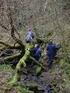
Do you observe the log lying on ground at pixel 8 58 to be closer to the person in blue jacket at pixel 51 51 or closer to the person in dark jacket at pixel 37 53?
the person in dark jacket at pixel 37 53

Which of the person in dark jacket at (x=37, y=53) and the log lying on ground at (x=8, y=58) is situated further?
the person in dark jacket at (x=37, y=53)

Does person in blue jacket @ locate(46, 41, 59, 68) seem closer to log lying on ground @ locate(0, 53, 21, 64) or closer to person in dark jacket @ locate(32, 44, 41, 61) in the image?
person in dark jacket @ locate(32, 44, 41, 61)

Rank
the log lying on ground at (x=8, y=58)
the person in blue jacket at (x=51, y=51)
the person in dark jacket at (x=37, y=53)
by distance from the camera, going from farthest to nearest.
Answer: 1. the person in blue jacket at (x=51, y=51)
2. the person in dark jacket at (x=37, y=53)
3. the log lying on ground at (x=8, y=58)

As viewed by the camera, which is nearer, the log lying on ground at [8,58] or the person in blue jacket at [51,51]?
the log lying on ground at [8,58]

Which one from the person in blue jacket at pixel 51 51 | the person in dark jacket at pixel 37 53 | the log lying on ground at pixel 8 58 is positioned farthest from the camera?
the person in blue jacket at pixel 51 51

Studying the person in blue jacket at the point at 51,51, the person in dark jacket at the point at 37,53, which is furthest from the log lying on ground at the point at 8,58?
the person in blue jacket at the point at 51,51

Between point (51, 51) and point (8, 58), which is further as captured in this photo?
point (51, 51)

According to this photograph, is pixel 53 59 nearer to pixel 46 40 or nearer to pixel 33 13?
pixel 46 40

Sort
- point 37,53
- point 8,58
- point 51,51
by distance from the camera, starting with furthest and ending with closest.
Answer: point 51,51
point 37,53
point 8,58

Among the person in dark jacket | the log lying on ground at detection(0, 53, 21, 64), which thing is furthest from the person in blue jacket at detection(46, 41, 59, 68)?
the log lying on ground at detection(0, 53, 21, 64)

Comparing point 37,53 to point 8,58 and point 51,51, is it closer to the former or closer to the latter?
point 51,51

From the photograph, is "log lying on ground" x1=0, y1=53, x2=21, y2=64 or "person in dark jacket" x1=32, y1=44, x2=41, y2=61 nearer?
"log lying on ground" x1=0, y1=53, x2=21, y2=64

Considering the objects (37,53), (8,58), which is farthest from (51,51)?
(8,58)

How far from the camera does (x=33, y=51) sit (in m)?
14.8
